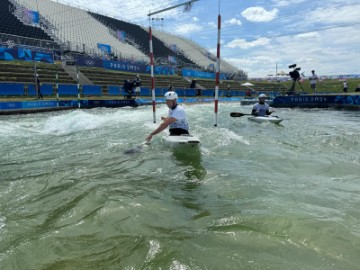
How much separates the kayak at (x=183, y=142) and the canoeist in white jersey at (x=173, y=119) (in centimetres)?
34

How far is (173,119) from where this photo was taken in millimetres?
6438

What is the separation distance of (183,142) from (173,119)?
2.23 feet

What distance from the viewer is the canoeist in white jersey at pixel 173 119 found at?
633cm

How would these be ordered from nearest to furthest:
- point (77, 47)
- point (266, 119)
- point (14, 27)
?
point (266, 119) → point (14, 27) → point (77, 47)

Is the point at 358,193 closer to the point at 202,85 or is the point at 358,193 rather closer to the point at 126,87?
the point at 126,87

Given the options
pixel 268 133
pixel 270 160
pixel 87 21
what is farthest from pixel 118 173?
pixel 87 21

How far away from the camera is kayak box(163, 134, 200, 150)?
6000 mm

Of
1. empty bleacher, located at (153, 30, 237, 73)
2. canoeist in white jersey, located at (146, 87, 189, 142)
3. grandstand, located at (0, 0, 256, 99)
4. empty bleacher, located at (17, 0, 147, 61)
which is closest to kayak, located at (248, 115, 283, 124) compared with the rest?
canoeist in white jersey, located at (146, 87, 189, 142)

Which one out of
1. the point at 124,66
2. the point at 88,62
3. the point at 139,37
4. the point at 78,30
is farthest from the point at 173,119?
the point at 139,37

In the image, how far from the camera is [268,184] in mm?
4055

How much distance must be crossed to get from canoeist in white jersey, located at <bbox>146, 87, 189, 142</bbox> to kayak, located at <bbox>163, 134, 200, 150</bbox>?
0.34m

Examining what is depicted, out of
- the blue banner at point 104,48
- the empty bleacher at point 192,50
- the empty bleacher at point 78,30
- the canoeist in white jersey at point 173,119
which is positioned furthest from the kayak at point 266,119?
the empty bleacher at point 192,50

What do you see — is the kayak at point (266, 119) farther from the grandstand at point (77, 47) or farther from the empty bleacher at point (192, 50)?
the empty bleacher at point (192, 50)

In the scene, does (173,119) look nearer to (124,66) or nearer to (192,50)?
(124,66)
